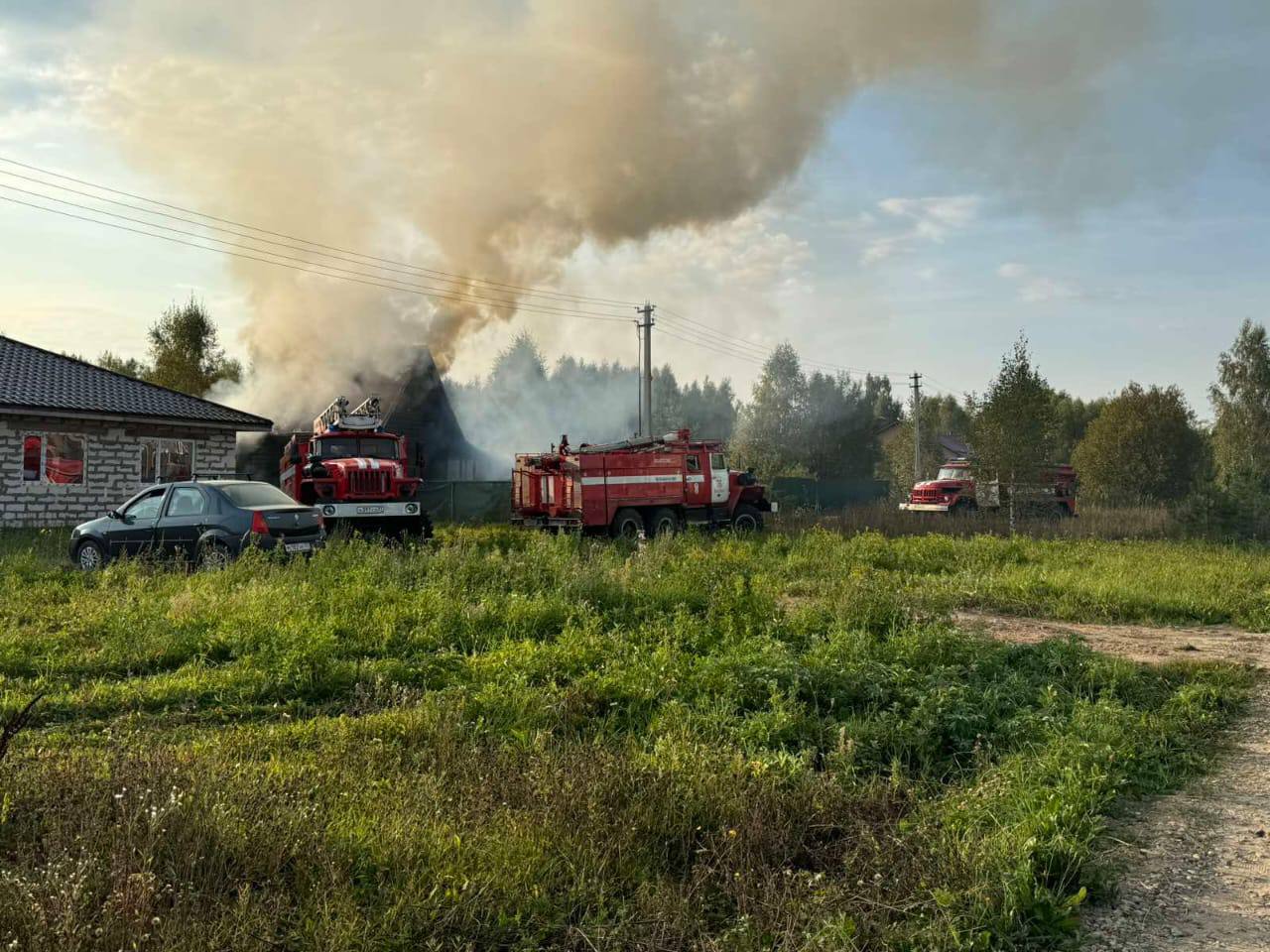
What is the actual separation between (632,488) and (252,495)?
904 cm

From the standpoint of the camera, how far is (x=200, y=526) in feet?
39.2

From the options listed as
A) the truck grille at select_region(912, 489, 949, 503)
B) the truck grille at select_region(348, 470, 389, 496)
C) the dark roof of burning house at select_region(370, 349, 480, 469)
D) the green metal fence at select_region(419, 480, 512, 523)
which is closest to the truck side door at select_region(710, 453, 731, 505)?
the truck grille at select_region(348, 470, 389, 496)

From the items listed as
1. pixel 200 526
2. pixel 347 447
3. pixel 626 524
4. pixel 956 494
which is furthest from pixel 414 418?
pixel 200 526

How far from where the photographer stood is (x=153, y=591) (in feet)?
31.8

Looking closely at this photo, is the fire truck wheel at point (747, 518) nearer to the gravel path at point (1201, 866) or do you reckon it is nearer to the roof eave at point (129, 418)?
the roof eave at point (129, 418)

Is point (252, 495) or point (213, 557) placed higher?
point (252, 495)

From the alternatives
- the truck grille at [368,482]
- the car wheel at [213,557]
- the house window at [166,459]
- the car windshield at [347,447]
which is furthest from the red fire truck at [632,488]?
the car wheel at [213,557]

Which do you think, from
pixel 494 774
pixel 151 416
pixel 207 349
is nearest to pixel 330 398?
pixel 151 416

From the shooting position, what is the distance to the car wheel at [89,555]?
41.9ft

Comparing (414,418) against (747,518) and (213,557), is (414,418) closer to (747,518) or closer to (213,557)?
(747,518)

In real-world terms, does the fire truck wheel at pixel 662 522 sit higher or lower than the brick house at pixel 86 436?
lower

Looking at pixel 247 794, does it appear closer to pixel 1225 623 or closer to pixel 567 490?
pixel 1225 623

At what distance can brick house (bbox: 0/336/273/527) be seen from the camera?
19.1 m

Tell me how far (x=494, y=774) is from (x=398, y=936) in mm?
1398
